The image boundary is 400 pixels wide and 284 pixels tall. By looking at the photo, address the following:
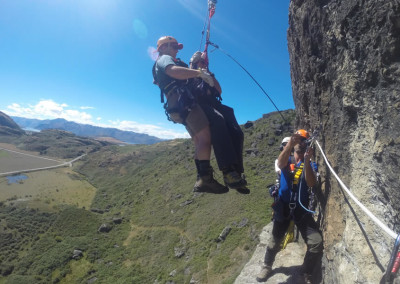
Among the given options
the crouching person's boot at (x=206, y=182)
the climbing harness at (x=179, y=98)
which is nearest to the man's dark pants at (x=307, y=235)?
the crouching person's boot at (x=206, y=182)

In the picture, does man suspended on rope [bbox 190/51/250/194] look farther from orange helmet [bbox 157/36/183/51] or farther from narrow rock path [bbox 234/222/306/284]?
narrow rock path [bbox 234/222/306/284]

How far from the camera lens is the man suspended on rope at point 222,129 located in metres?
4.88

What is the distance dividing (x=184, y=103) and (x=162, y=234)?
39.5 metres

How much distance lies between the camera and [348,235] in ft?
15.1

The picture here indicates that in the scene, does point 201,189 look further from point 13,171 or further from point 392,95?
point 13,171

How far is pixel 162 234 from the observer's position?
40.6m

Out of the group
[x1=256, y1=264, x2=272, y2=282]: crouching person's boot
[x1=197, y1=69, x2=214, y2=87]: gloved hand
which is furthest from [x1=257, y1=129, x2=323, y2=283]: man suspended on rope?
[x1=197, y1=69, x2=214, y2=87]: gloved hand

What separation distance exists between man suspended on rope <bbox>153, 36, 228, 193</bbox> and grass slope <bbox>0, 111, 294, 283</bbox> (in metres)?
14.6

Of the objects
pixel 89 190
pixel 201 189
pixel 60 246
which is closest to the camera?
pixel 201 189

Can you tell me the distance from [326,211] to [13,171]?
403 feet

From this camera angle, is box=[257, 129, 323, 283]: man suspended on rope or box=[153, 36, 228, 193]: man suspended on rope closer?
box=[153, 36, 228, 193]: man suspended on rope

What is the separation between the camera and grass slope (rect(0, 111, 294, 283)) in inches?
1068

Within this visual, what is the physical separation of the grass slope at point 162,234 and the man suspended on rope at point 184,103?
14.6 m

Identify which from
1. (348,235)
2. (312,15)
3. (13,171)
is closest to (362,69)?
(312,15)
